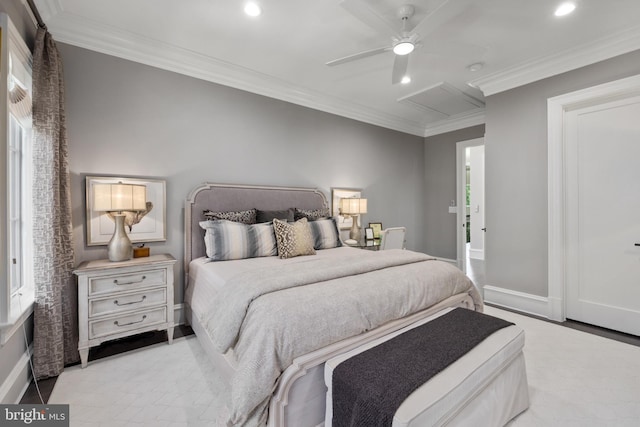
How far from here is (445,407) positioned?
1.20 m

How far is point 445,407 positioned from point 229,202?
270cm

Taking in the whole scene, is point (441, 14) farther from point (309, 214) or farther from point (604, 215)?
point (604, 215)

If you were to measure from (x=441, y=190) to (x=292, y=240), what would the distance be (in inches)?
142

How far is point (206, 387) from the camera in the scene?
77.5 inches

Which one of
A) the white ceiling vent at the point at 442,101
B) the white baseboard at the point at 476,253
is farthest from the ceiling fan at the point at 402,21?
the white baseboard at the point at 476,253

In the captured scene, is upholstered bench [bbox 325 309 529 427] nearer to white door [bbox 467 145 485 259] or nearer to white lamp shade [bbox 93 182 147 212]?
white lamp shade [bbox 93 182 147 212]

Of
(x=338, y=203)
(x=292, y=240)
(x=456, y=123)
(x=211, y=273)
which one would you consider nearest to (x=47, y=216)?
(x=211, y=273)

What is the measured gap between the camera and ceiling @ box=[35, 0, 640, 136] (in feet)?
7.39

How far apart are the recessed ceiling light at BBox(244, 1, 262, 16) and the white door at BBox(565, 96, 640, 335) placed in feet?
10.9

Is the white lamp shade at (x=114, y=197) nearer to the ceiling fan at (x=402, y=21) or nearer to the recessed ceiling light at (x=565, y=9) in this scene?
the ceiling fan at (x=402, y=21)

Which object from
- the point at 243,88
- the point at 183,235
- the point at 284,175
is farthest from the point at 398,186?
the point at 183,235

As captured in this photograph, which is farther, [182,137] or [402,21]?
[182,137]

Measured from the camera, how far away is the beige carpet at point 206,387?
5.53ft

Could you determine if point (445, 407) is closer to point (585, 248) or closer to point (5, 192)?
point (5, 192)
